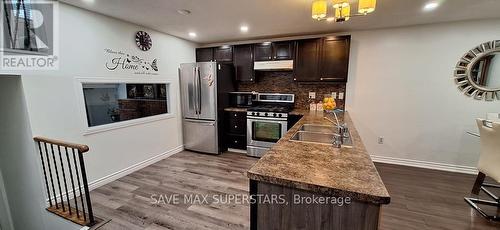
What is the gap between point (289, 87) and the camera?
4.27 meters

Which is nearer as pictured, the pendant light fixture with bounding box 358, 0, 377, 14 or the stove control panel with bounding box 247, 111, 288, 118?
the pendant light fixture with bounding box 358, 0, 377, 14

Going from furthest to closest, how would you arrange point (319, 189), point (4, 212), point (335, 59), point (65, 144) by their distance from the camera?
point (335, 59)
point (4, 212)
point (65, 144)
point (319, 189)

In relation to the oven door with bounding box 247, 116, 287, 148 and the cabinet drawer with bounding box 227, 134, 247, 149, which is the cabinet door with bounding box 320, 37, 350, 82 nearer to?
the oven door with bounding box 247, 116, 287, 148

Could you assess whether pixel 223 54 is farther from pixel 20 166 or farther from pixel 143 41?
pixel 20 166

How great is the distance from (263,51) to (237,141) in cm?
194

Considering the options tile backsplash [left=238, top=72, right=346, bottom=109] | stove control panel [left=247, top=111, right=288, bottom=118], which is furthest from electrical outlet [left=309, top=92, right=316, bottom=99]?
stove control panel [left=247, top=111, right=288, bottom=118]

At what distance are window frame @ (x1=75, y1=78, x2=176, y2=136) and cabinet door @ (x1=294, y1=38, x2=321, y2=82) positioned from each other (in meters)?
2.53

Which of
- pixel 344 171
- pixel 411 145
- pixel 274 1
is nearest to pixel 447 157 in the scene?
pixel 411 145

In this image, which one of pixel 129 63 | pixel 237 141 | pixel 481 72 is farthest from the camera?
pixel 237 141

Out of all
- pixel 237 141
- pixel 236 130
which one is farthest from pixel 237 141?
pixel 236 130

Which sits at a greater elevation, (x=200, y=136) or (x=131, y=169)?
(x=200, y=136)

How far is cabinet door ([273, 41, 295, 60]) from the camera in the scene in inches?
152

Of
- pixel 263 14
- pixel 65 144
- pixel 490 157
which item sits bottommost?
pixel 490 157

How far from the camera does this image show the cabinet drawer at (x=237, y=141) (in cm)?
430
